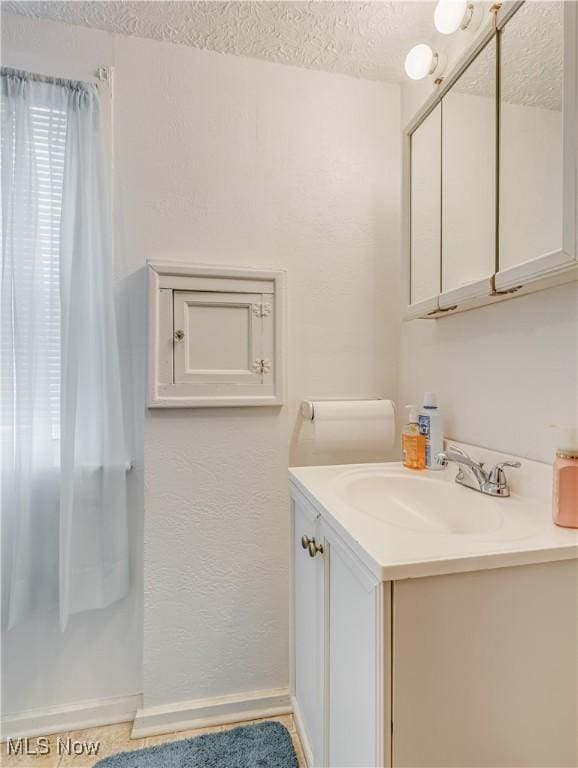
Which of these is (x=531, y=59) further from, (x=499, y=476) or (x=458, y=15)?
(x=499, y=476)

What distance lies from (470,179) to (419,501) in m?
0.82

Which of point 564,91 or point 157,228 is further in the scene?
point 157,228

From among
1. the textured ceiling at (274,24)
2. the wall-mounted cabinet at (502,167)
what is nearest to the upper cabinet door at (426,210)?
the wall-mounted cabinet at (502,167)

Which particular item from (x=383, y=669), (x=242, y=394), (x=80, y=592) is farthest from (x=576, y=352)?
(x=80, y=592)

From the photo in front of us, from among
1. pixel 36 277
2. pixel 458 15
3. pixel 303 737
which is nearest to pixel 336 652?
pixel 303 737

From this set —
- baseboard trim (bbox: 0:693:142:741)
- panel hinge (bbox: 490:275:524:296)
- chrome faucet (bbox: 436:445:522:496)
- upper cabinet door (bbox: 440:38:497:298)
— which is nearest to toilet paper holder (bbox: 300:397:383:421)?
chrome faucet (bbox: 436:445:522:496)

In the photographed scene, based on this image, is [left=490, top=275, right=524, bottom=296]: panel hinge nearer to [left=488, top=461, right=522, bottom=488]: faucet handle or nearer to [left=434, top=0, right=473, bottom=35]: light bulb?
[left=488, top=461, right=522, bottom=488]: faucet handle

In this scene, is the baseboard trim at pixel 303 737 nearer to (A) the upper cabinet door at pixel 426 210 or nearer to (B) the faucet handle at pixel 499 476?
(B) the faucet handle at pixel 499 476

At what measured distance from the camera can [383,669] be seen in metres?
0.59

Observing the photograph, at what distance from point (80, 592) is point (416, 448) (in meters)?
1.10

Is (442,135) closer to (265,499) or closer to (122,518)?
(265,499)

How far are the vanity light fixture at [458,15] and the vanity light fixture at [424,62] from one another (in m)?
0.11

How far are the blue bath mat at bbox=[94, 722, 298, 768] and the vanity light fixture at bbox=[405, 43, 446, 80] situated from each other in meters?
1.99

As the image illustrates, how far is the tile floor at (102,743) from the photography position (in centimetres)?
119
